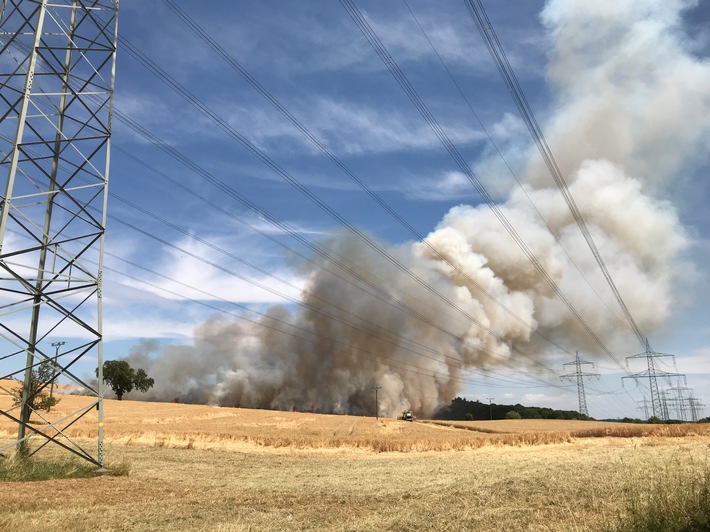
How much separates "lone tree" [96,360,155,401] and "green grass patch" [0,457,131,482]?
147 metres

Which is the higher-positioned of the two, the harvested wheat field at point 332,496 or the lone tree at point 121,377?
the lone tree at point 121,377

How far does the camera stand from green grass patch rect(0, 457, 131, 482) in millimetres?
18047

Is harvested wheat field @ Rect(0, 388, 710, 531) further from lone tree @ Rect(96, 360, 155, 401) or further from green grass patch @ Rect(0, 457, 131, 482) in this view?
lone tree @ Rect(96, 360, 155, 401)

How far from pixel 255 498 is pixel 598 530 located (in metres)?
10.8

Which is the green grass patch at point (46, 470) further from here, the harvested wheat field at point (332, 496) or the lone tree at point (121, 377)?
the lone tree at point (121, 377)

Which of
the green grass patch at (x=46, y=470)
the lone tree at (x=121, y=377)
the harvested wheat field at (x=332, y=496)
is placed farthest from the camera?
the lone tree at (x=121, y=377)

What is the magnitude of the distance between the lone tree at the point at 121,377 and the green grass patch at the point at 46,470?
14689 centimetres

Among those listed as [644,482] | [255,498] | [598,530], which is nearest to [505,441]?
[644,482]

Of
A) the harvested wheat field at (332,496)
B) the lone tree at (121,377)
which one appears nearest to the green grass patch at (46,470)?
the harvested wheat field at (332,496)

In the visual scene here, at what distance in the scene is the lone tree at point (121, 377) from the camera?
503 feet

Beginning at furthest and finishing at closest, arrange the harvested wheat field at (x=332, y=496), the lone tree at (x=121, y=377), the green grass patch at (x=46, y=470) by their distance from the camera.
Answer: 1. the lone tree at (x=121, y=377)
2. the green grass patch at (x=46, y=470)
3. the harvested wheat field at (x=332, y=496)

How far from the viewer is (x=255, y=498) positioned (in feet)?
54.1

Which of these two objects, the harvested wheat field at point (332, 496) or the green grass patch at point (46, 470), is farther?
the green grass patch at point (46, 470)

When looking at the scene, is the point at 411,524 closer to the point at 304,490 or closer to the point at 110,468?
the point at 304,490
